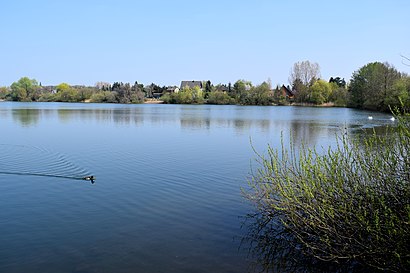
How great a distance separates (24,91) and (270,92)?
80748mm

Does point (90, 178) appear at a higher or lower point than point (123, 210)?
higher

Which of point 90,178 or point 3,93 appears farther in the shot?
point 3,93

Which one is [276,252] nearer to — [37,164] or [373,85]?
[37,164]

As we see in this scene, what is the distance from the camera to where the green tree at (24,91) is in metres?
124

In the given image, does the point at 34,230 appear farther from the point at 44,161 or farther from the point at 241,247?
the point at 44,161

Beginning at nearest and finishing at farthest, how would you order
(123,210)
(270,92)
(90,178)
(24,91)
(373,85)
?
1. (123,210)
2. (90,178)
3. (373,85)
4. (270,92)
5. (24,91)

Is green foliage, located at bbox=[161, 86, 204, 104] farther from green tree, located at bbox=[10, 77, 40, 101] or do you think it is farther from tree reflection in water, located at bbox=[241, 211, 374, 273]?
tree reflection in water, located at bbox=[241, 211, 374, 273]

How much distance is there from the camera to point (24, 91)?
124 m

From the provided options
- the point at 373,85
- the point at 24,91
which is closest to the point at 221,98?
the point at 373,85

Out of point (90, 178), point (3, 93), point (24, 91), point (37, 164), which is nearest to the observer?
point (90, 178)

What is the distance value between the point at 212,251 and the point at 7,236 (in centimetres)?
470

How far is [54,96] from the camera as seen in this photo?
12425cm

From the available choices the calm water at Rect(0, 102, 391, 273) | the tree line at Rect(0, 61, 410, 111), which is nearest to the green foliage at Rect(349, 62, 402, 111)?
the tree line at Rect(0, 61, 410, 111)

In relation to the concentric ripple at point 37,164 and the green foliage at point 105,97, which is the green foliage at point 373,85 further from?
the green foliage at point 105,97
